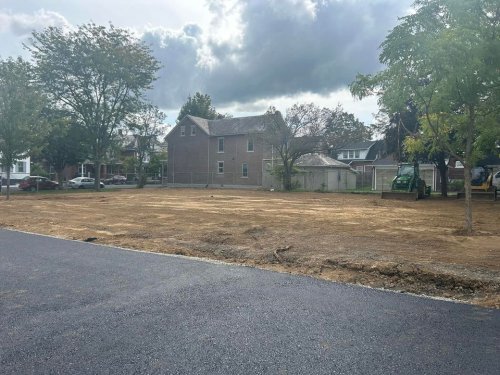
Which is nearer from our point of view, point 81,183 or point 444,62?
point 444,62

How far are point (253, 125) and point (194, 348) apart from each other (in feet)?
151

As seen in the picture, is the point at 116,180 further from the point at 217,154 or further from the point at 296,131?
the point at 296,131

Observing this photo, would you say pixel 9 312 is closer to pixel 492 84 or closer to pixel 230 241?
pixel 230 241

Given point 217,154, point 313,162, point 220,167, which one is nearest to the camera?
point 313,162

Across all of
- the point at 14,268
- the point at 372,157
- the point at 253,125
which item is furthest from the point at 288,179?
the point at 14,268

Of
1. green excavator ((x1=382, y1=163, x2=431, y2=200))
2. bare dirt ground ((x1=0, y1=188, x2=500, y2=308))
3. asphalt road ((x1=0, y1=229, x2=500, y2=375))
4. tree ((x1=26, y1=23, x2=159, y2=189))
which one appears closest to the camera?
Answer: asphalt road ((x1=0, y1=229, x2=500, y2=375))

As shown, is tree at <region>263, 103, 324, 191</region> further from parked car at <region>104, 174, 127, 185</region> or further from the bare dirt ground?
parked car at <region>104, 174, 127, 185</region>

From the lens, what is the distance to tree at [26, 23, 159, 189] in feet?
129

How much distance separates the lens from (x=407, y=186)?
27.9 meters

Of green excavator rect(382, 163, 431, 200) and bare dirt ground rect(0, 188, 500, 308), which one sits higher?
green excavator rect(382, 163, 431, 200)

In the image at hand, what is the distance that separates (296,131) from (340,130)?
4051 mm

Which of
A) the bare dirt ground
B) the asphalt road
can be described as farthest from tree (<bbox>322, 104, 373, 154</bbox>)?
the asphalt road

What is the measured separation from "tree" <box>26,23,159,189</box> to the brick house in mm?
10588

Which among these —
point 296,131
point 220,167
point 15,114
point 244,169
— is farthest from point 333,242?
point 220,167
